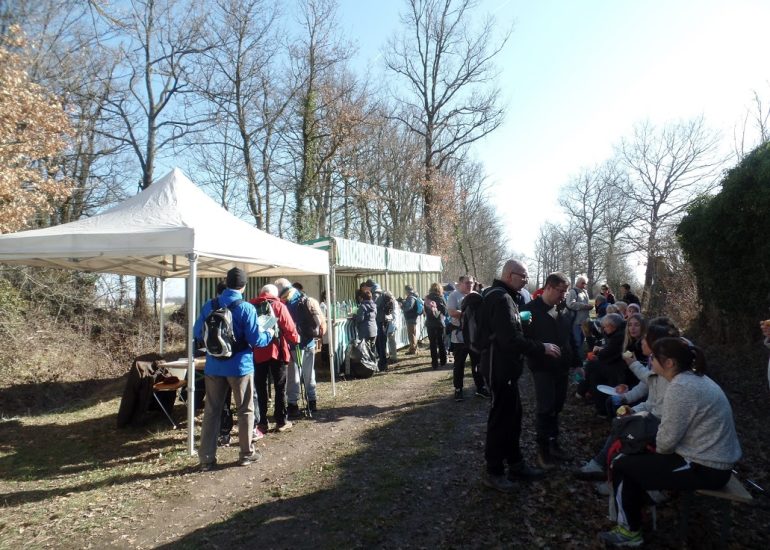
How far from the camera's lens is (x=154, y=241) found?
208 inches

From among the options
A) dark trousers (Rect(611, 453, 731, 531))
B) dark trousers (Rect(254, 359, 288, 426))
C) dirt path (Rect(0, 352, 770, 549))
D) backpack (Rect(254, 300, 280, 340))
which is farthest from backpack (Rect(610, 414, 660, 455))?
dark trousers (Rect(254, 359, 288, 426))

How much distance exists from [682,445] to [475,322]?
1686 millimetres

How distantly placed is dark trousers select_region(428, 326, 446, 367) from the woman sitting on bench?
7151 millimetres

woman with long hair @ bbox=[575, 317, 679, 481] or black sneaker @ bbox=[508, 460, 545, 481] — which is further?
black sneaker @ bbox=[508, 460, 545, 481]

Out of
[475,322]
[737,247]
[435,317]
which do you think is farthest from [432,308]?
[475,322]

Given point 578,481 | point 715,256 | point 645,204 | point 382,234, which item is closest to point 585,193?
point 645,204

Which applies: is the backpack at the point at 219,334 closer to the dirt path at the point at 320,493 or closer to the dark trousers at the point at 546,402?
the dirt path at the point at 320,493

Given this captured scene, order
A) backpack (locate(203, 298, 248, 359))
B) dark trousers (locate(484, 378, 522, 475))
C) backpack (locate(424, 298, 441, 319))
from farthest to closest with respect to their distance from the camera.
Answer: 1. backpack (locate(424, 298, 441, 319))
2. backpack (locate(203, 298, 248, 359))
3. dark trousers (locate(484, 378, 522, 475))

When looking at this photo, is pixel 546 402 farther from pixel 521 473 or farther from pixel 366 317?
pixel 366 317

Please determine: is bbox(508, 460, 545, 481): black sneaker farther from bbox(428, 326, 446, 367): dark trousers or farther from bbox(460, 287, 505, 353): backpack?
bbox(428, 326, 446, 367): dark trousers

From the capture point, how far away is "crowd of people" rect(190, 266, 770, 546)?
Answer: 3.08 metres

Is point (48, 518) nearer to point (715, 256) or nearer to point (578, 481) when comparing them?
point (578, 481)

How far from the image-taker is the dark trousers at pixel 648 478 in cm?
A: 306

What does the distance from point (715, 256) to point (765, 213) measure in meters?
1.43
